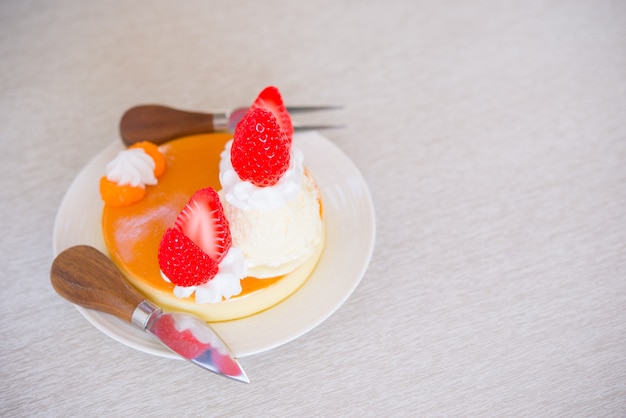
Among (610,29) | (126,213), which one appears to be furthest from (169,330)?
(610,29)

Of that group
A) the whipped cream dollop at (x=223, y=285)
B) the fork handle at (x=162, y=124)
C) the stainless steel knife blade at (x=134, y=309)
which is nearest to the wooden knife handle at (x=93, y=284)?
the stainless steel knife blade at (x=134, y=309)

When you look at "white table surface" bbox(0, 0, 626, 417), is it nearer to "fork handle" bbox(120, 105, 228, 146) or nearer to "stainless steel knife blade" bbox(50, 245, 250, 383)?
"stainless steel knife blade" bbox(50, 245, 250, 383)

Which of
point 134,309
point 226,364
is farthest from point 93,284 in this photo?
point 226,364

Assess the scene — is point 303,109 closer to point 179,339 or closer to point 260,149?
point 260,149

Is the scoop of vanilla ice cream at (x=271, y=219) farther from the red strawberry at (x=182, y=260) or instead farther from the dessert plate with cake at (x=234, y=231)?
the red strawberry at (x=182, y=260)

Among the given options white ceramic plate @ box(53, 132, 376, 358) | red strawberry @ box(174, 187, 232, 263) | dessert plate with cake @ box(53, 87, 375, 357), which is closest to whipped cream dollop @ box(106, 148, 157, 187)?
dessert plate with cake @ box(53, 87, 375, 357)
